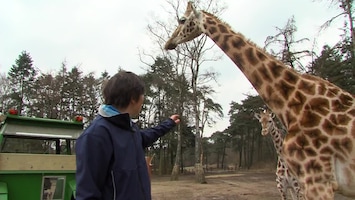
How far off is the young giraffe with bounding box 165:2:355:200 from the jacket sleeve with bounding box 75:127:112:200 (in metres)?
2.15

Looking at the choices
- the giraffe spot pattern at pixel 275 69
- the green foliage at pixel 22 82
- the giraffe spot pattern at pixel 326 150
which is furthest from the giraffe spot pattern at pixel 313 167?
the green foliage at pixel 22 82

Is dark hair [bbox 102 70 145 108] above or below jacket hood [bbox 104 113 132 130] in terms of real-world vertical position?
above

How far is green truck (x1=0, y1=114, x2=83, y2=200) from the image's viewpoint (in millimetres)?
4359

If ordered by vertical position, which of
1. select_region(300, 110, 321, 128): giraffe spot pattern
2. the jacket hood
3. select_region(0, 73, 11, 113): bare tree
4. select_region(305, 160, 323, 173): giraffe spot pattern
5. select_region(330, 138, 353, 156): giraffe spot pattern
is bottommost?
select_region(305, 160, 323, 173): giraffe spot pattern

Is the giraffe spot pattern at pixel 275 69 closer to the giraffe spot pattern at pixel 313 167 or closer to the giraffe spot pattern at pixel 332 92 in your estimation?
the giraffe spot pattern at pixel 332 92

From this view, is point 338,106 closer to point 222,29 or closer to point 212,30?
point 222,29

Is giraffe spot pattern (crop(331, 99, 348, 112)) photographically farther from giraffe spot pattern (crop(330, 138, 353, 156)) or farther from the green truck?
the green truck

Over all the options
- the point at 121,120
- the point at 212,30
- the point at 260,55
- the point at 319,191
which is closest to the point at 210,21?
the point at 212,30

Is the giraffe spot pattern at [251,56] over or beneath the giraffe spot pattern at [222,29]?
beneath

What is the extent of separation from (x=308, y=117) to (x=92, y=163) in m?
2.44

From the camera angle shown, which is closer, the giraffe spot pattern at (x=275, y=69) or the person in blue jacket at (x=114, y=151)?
the person in blue jacket at (x=114, y=151)

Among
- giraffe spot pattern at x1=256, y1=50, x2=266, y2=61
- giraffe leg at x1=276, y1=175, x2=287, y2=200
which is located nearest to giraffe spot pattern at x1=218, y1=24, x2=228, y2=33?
giraffe spot pattern at x1=256, y1=50, x2=266, y2=61

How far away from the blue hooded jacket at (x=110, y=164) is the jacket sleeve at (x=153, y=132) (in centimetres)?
46

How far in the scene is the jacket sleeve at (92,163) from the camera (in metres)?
1.73
